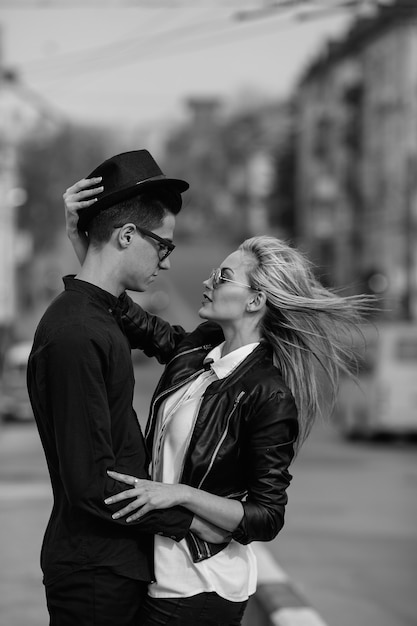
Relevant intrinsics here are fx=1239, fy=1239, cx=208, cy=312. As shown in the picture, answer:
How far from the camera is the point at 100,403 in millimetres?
3168

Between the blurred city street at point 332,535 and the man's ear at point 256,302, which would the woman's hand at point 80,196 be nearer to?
the man's ear at point 256,302

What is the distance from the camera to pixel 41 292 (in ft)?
248

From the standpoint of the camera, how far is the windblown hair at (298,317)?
11.8ft

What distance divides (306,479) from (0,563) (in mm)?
7486

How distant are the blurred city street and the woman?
425cm

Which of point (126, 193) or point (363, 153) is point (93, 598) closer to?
point (126, 193)

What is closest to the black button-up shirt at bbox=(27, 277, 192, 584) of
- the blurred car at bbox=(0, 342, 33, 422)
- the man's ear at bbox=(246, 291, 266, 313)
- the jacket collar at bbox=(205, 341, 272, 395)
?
the jacket collar at bbox=(205, 341, 272, 395)

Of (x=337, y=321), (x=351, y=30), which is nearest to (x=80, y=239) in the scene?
(x=337, y=321)

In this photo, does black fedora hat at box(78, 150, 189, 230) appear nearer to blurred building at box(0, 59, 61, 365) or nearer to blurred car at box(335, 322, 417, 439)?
blurred car at box(335, 322, 417, 439)

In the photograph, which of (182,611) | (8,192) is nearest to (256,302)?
(182,611)

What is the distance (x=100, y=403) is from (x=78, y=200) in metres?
0.61

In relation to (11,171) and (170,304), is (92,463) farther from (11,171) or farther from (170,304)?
(170,304)

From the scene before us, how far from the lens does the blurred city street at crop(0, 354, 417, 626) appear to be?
840cm

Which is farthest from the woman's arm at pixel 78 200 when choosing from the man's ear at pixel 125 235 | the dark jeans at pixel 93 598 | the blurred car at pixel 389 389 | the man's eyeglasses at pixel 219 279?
the blurred car at pixel 389 389
